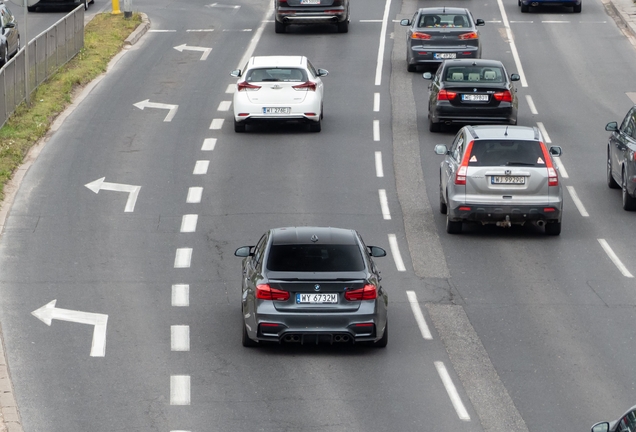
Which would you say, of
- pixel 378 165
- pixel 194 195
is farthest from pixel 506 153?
pixel 194 195

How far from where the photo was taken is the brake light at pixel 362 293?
572 inches

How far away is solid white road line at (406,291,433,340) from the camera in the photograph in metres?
15.8

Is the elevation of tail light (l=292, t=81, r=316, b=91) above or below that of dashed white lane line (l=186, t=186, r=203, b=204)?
above

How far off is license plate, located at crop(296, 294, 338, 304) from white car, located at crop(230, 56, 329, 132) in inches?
555

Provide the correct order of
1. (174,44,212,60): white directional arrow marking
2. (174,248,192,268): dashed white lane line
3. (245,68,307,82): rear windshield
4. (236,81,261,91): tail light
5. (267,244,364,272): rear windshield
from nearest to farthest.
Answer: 1. (267,244,364,272): rear windshield
2. (174,248,192,268): dashed white lane line
3. (236,81,261,91): tail light
4. (245,68,307,82): rear windshield
5. (174,44,212,60): white directional arrow marking

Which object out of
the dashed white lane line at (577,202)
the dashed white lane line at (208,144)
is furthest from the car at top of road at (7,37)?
the dashed white lane line at (577,202)

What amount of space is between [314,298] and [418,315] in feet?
Answer: 8.29

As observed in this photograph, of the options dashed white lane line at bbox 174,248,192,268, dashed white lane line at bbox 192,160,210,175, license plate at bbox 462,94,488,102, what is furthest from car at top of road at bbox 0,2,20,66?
dashed white lane line at bbox 174,248,192,268

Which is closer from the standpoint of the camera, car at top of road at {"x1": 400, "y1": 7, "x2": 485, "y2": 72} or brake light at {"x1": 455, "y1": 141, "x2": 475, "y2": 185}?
brake light at {"x1": 455, "y1": 141, "x2": 475, "y2": 185}

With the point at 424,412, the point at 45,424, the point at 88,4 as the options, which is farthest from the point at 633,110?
the point at 88,4

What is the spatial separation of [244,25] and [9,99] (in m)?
15.3

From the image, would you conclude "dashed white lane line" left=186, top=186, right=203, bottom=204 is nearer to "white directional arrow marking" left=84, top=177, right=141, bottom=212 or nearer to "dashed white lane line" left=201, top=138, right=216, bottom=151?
"white directional arrow marking" left=84, top=177, right=141, bottom=212

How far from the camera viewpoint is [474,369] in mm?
14383

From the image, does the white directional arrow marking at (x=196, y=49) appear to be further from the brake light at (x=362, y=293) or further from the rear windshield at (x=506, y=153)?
the brake light at (x=362, y=293)
